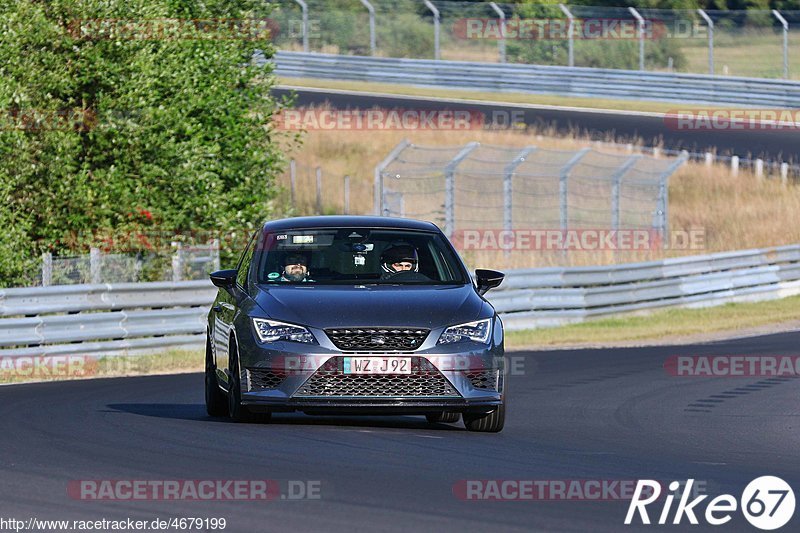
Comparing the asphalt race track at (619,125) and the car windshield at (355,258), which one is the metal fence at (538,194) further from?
the car windshield at (355,258)

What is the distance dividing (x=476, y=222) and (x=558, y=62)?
1625 cm

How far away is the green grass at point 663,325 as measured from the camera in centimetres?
2400

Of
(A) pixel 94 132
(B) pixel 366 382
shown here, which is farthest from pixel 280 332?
(A) pixel 94 132

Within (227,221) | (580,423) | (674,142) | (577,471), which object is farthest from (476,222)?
(577,471)

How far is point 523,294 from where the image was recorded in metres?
24.9

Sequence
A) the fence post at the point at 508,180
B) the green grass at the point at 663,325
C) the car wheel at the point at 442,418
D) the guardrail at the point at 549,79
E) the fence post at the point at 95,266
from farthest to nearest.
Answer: the guardrail at the point at 549,79 < the fence post at the point at 508,180 < the green grass at the point at 663,325 < the fence post at the point at 95,266 < the car wheel at the point at 442,418

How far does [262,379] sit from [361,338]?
2.55 ft

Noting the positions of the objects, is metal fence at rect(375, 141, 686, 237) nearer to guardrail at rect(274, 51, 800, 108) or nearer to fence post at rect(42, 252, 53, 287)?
guardrail at rect(274, 51, 800, 108)

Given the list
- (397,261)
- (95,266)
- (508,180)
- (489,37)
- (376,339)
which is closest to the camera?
(376,339)

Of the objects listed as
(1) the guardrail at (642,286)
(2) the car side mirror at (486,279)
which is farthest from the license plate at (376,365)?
(1) the guardrail at (642,286)

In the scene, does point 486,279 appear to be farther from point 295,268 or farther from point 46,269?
point 46,269

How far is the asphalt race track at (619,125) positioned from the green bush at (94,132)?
19.7 metres

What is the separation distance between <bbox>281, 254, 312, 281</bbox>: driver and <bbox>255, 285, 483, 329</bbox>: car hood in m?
0.22

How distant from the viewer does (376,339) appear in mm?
10812
